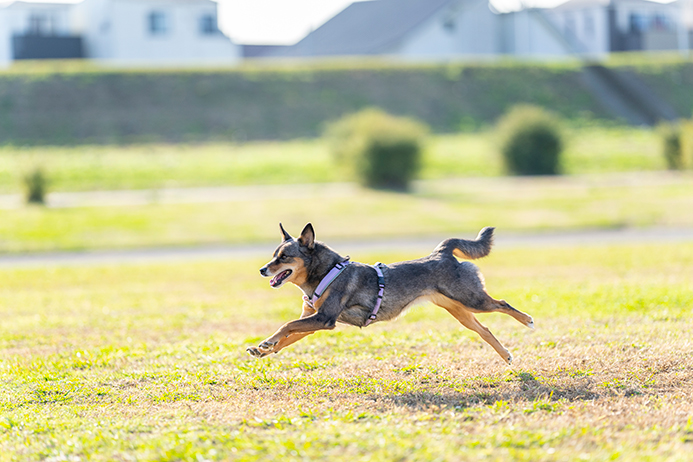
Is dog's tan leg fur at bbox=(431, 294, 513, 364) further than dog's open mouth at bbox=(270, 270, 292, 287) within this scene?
Yes

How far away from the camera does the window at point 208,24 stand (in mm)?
57406

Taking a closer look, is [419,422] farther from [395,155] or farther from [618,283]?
[395,155]

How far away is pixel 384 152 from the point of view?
94.3 feet

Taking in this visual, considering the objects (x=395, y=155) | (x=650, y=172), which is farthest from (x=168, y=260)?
(x=650, y=172)

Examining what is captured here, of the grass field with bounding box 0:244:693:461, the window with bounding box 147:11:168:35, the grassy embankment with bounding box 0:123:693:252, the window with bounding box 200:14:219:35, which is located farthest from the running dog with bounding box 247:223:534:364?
the window with bounding box 200:14:219:35

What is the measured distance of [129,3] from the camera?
54.6 metres

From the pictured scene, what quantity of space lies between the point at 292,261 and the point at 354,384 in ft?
3.68

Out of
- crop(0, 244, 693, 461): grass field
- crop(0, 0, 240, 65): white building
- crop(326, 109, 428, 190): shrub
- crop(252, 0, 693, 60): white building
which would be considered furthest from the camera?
crop(252, 0, 693, 60): white building

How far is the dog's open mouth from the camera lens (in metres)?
5.97

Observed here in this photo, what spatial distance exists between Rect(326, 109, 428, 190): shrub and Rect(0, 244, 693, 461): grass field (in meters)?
17.8

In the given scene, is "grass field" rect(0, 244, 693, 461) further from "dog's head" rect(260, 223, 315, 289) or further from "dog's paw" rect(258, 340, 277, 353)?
"dog's head" rect(260, 223, 315, 289)

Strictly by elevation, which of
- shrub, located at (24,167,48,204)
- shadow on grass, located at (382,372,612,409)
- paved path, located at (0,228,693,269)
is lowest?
paved path, located at (0,228,693,269)

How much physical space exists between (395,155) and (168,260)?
507 inches

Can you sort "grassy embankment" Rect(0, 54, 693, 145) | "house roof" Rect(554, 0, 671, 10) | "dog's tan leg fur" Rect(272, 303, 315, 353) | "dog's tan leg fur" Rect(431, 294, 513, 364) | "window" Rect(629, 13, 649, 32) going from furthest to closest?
1. "window" Rect(629, 13, 649, 32)
2. "house roof" Rect(554, 0, 671, 10)
3. "grassy embankment" Rect(0, 54, 693, 145)
4. "dog's tan leg fur" Rect(431, 294, 513, 364)
5. "dog's tan leg fur" Rect(272, 303, 315, 353)
